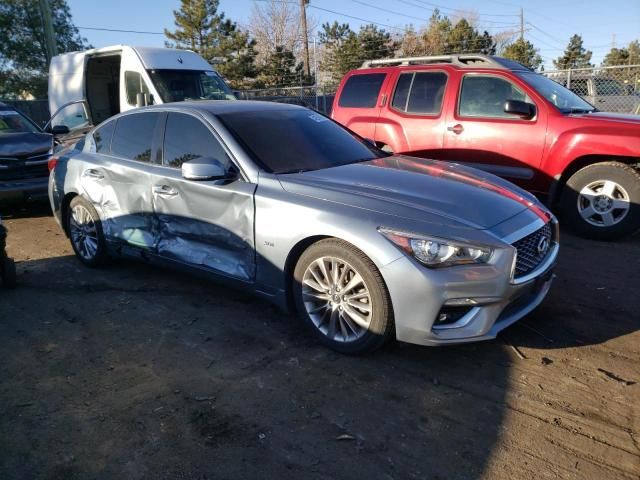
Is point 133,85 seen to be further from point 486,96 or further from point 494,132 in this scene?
point 494,132

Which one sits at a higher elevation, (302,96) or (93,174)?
(302,96)

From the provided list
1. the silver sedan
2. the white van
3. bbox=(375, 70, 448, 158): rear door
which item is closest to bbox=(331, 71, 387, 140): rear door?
bbox=(375, 70, 448, 158): rear door

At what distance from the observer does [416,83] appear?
7012 millimetres

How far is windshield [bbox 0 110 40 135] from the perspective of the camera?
8196 millimetres

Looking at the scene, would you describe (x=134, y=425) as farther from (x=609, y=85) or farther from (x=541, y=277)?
(x=609, y=85)

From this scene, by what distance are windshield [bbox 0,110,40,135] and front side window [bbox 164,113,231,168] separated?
5.29 m

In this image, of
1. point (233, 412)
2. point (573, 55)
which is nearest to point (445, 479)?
point (233, 412)

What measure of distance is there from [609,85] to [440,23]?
42.0 metres

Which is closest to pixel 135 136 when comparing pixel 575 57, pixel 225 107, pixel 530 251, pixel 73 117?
pixel 225 107

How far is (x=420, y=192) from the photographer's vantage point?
3439 millimetres

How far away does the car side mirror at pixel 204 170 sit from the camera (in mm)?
3658

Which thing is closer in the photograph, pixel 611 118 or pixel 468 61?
pixel 611 118

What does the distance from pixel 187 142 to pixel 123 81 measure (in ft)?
21.4

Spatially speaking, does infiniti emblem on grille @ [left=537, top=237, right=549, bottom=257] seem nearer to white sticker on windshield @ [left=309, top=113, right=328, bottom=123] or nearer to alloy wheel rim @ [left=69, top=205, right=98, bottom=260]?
white sticker on windshield @ [left=309, top=113, right=328, bottom=123]
